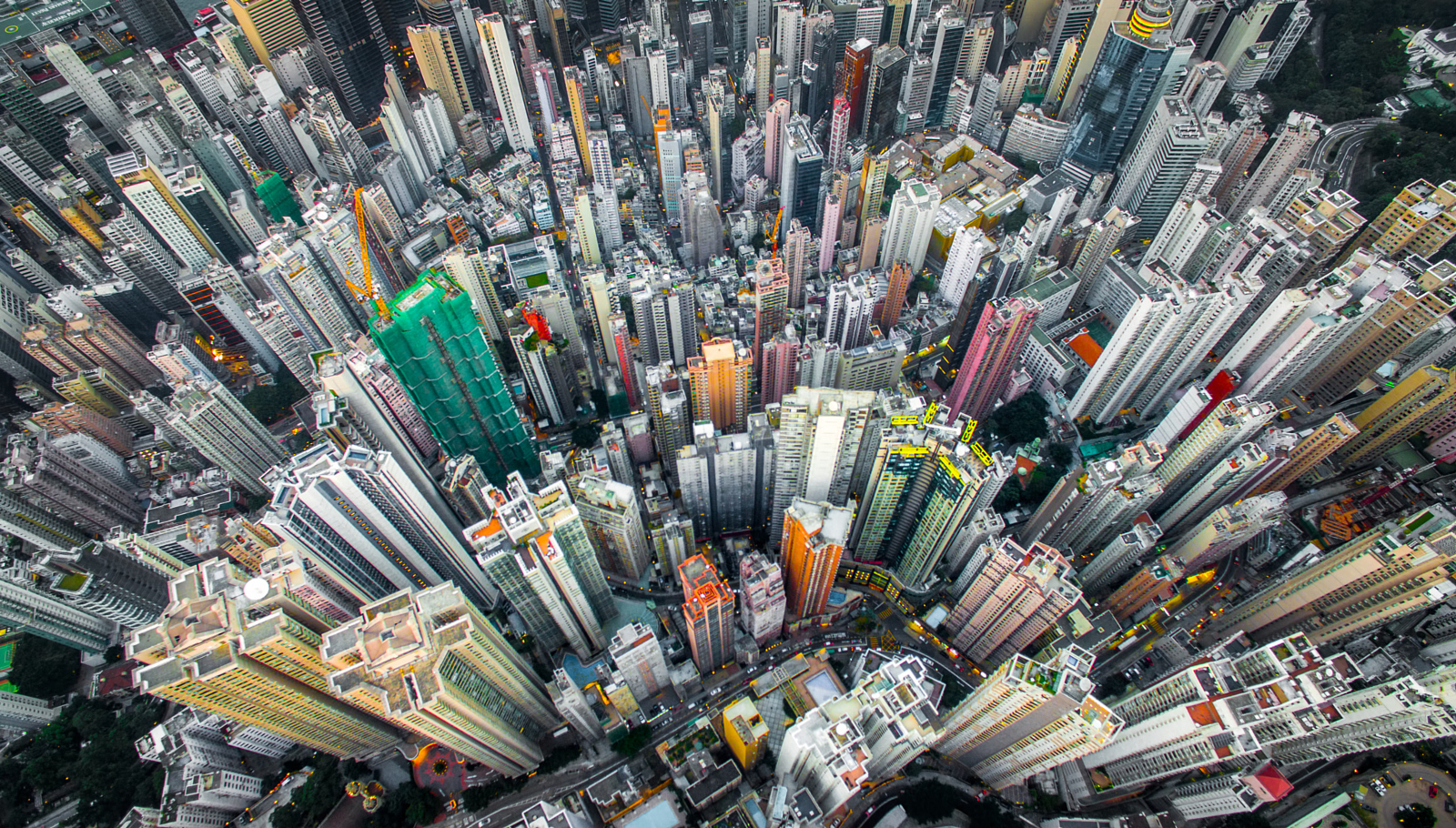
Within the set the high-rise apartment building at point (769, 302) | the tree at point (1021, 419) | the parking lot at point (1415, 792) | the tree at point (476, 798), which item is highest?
the high-rise apartment building at point (769, 302)

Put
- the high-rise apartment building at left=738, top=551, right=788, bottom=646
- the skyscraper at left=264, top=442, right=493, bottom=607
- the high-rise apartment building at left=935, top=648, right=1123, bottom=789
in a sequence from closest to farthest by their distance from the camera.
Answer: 1. the high-rise apartment building at left=935, top=648, right=1123, bottom=789
2. the skyscraper at left=264, top=442, right=493, bottom=607
3. the high-rise apartment building at left=738, top=551, right=788, bottom=646

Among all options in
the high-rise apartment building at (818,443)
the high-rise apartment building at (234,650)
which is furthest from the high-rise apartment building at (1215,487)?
the high-rise apartment building at (234,650)

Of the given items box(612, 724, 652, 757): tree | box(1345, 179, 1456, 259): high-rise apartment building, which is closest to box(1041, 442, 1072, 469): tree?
box(1345, 179, 1456, 259): high-rise apartment building

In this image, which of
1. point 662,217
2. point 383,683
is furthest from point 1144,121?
point 383,683

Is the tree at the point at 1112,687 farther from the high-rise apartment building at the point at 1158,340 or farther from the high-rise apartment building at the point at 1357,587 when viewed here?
the high-rise apartment building at the point at 1158,340

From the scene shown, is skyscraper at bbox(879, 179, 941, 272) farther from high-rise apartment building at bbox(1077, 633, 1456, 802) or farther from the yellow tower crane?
the yellow tower crane

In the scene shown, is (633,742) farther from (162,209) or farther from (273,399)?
(162,209)
